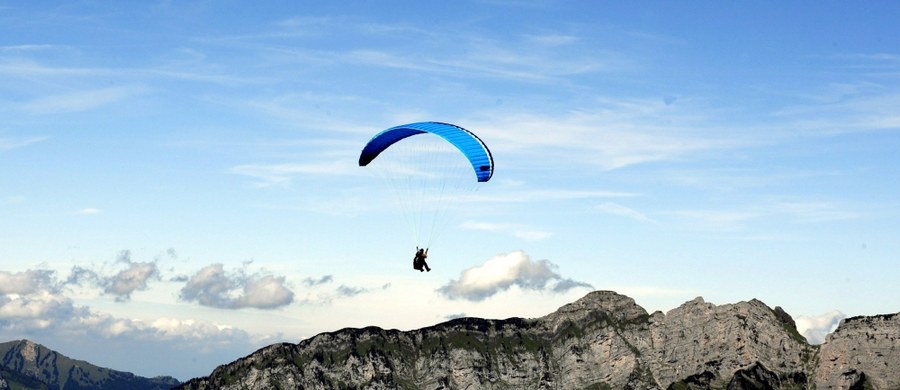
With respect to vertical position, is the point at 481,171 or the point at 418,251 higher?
the point at 481,171

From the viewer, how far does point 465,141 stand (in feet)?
273

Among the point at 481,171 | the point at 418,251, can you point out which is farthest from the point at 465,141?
the point at 418,251

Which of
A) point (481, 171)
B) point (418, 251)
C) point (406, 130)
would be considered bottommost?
point (418, 251)

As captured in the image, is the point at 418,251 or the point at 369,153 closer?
the point at 418,251

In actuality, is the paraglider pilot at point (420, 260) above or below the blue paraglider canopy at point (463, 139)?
below

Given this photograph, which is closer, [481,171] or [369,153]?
[481,171]

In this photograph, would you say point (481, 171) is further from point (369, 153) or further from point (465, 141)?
point (369, 153)

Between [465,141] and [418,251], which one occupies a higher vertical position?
[465,141]

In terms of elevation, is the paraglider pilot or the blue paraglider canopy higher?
the blue paraglider canopy

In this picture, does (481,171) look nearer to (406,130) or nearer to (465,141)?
(465,141)

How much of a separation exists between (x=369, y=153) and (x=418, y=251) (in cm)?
1457

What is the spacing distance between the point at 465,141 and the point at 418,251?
1030 cm

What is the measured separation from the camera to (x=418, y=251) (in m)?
81.4

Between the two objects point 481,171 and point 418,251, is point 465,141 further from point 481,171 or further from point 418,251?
point 418,251
